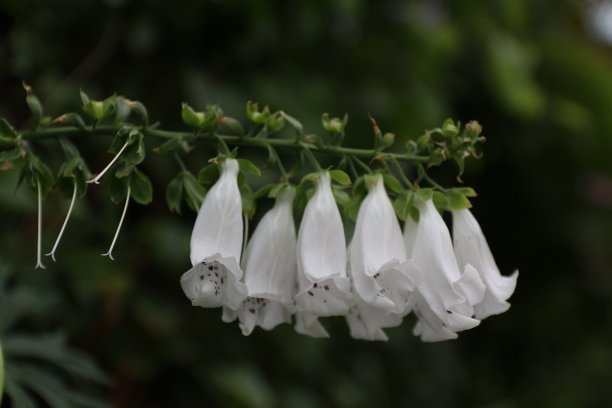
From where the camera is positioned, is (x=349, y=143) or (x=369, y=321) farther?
(x=349, y=143)

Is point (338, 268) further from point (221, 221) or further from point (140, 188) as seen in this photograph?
point (140, 188)

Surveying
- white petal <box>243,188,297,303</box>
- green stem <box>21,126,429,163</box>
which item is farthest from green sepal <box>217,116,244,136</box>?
white petal <box>243,188,297,303</box>

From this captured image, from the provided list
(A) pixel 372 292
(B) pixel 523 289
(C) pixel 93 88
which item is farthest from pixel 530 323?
(A) pixel 372 292

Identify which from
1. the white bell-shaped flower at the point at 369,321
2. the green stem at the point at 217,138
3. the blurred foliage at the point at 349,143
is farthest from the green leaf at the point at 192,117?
the blurred foliage at the point at 349,143

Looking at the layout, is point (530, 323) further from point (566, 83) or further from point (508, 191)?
point (566, 83)

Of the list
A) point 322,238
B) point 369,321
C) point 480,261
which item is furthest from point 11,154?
point 480,261
